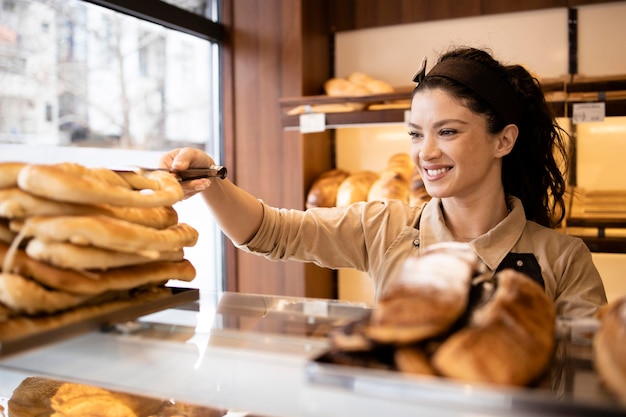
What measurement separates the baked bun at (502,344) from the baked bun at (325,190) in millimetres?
2615

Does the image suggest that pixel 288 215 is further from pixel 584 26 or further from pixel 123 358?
pixel 584 26

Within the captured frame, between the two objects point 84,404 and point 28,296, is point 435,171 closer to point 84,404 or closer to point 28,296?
point 84,404

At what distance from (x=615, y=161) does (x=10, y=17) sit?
2719 millimetres

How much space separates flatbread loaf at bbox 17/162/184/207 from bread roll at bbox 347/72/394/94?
7.75ft

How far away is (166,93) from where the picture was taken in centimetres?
339

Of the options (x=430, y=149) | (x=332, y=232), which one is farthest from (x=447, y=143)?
(x=332, y=232)

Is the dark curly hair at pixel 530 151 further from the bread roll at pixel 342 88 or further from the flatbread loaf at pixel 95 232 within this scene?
the bread roll at pixel 342 88

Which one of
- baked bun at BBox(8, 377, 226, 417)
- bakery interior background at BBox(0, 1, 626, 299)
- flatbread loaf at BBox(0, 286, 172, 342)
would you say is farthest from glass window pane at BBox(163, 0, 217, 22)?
flatbread loaf at BBox(0, 286, 172, 342)

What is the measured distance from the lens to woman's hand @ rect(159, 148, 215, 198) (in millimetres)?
1493

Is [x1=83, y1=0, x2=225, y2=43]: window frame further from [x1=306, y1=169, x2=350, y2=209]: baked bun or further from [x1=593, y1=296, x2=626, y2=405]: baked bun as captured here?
[x1=593, y1=296, x2=626, y2=405]: baked bun

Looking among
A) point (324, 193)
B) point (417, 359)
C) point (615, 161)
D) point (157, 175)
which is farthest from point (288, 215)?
point (615, 161)

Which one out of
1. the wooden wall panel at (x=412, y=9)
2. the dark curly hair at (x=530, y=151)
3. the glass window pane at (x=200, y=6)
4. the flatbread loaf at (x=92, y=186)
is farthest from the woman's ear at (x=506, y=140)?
the glass window pane at (x=200, y=6)

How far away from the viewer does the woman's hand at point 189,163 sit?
1493mm

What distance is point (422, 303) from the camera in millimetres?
679
